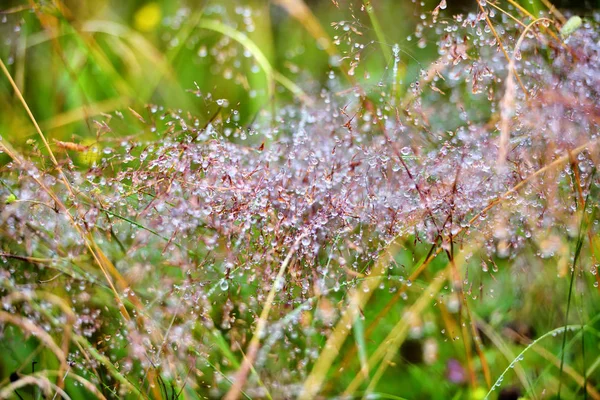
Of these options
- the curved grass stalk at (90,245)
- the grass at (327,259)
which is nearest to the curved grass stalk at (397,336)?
the grass at (327,259)

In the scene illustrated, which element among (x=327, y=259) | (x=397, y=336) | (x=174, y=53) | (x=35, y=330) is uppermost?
(x=174, y=53)

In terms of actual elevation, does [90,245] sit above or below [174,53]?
below

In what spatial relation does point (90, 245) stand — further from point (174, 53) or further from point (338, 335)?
point (174, 53)

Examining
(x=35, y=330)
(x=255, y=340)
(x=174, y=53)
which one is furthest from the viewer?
(x=174, y=53)

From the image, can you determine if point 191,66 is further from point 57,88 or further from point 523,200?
point 523,200

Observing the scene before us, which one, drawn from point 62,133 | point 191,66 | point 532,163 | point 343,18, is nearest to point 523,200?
point 532,163

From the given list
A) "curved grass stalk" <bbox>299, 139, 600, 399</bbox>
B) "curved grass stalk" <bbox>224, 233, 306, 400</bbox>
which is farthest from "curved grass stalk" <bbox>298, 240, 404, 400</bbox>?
"curved grass stalk" <bbox>224, 233, 306, 400</bbox>

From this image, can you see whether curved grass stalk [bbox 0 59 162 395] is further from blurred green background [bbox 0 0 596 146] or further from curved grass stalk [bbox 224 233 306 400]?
blurred green background [bbox 0 0 596 146]

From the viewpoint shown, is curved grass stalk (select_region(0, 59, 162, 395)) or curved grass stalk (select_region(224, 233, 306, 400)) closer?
curved grass stalk (select_region(224, 233, 306, 400))

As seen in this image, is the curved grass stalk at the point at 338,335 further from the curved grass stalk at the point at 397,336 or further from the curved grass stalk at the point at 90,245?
the curved grass stalk at the point at 90,245

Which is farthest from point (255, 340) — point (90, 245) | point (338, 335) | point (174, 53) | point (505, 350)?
point (174, 53)

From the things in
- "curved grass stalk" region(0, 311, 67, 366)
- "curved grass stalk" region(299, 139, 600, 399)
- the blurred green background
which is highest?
the blurred green background
